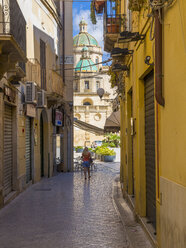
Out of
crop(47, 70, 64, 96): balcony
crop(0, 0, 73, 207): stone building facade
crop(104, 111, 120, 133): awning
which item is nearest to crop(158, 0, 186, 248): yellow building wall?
crop(0, 0, 73, 207): stone building facade

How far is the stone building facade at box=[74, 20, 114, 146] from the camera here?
189 ft

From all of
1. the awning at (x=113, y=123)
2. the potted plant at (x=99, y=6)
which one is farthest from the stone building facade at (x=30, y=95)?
the awning at (x=113, y=123)

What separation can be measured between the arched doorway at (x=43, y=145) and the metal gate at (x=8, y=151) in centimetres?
654

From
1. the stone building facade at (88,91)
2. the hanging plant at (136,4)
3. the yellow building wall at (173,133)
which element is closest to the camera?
the yellow building wall at (173,133)

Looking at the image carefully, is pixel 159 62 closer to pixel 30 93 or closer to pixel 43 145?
pixel 30 93

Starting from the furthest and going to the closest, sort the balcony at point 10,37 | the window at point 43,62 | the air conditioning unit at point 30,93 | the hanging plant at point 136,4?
the window at point 43,62 → the air conditioning unit at point 30,93 → the balcony at point 10,37 → the hanging plant at point 136,4

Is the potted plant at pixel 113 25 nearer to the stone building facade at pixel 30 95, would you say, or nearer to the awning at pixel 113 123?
the stone building facade at pixel 30 95

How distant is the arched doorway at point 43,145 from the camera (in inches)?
747

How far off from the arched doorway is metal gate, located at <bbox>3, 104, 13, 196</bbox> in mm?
6538

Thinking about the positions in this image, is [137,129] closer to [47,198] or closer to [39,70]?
[47,198]

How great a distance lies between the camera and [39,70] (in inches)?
617

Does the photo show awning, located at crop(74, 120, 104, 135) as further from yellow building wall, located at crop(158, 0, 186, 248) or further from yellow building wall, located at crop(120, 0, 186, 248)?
yellow building wall, located at crop(158, 0, 186, 248)

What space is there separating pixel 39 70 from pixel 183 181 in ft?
40.4

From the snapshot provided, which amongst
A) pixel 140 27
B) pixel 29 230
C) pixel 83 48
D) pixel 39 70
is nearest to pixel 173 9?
pixel 140 27
